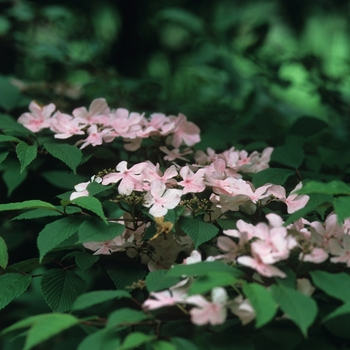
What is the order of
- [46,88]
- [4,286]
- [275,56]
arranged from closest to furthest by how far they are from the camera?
[4,286], [46,88], [275,56]

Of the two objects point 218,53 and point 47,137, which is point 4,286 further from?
point 218,53

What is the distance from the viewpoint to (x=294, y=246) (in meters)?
0.90

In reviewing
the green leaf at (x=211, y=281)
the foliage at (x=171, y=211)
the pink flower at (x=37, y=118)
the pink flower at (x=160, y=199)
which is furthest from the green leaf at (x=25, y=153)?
the green leaf at (x=211, y=281)

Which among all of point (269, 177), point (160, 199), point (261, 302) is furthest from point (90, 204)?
point (269, 177)

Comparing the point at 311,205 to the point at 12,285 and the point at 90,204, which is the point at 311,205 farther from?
the point at 12,285

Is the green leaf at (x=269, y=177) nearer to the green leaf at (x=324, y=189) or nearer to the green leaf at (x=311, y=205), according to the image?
the green leaf at (x=311, y=205)

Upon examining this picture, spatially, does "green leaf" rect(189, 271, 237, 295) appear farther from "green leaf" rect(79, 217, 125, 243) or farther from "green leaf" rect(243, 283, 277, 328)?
"green leaf" rect(79, 217, 125, 243)

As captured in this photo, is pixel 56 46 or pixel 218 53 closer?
pixel 218 53

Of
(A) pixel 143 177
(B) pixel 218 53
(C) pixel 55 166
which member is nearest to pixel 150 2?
(B) pixel 218 53

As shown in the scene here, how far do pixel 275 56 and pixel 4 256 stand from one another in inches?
75.2

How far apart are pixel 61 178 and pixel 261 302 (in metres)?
0.87

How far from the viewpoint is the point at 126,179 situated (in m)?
1.11

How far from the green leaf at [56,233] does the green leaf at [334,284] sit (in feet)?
1.51

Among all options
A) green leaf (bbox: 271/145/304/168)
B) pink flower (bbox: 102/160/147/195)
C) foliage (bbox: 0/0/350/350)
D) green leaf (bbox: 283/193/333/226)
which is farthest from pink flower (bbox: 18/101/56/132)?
Result: green leaf (bbox: 283/193/333/226)
